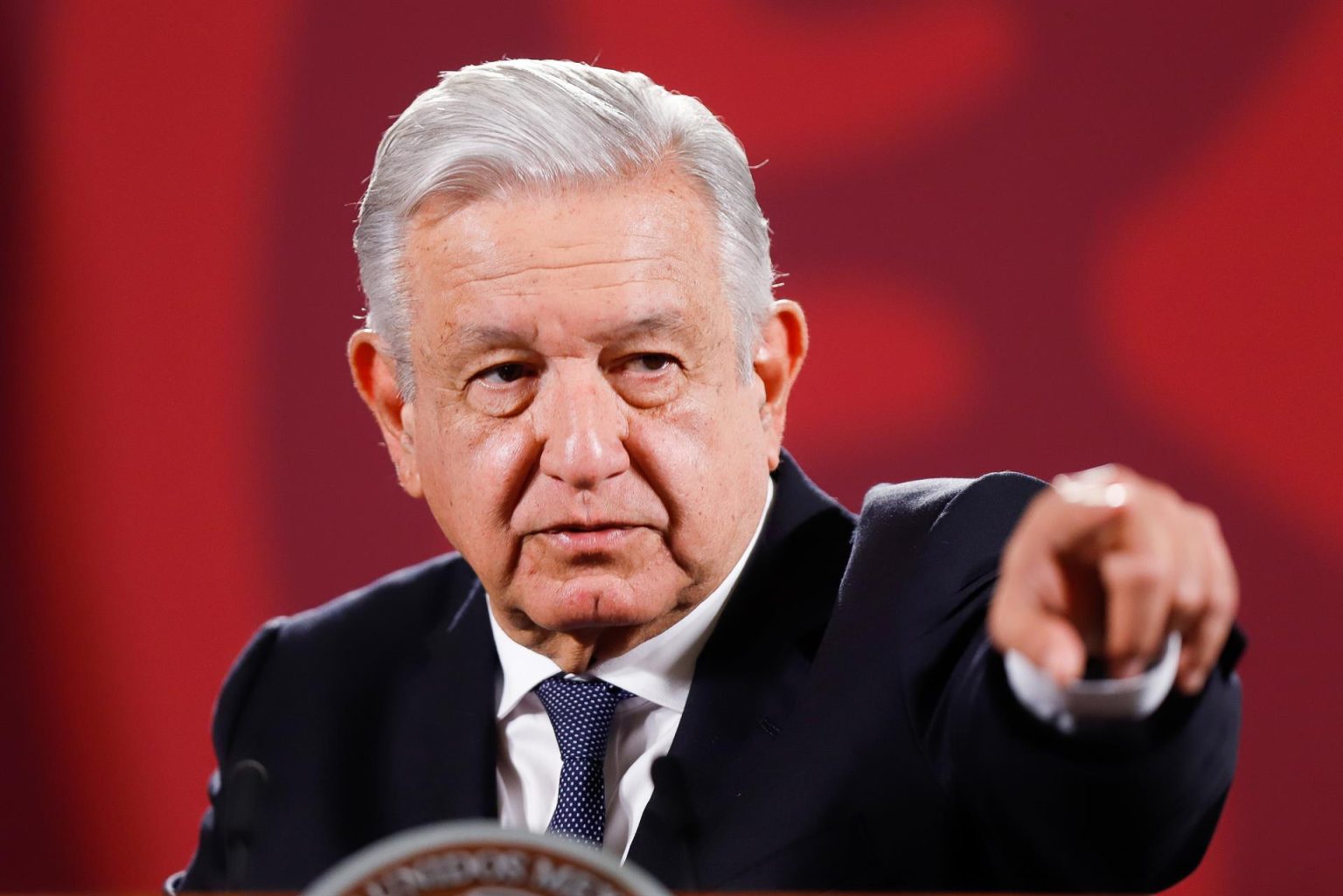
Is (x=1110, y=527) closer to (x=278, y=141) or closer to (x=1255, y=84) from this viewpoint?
(x=1255, y=84)

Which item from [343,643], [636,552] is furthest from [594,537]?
[343,643]

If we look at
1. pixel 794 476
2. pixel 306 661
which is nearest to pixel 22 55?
pixel 306 661

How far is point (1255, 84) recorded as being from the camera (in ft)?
7.39

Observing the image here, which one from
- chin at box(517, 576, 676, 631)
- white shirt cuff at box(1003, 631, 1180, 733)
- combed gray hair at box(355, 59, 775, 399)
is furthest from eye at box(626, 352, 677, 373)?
white shirt cuff at box(1003, 631, 1180, 733)

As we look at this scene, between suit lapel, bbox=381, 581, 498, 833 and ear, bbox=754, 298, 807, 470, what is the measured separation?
0.46m

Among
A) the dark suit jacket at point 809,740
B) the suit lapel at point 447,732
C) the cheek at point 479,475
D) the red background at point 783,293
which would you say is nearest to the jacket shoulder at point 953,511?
the dark suit jacket at point 809,740

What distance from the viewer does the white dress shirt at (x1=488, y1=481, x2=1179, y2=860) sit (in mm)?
1688

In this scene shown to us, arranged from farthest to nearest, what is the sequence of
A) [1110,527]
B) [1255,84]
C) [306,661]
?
1. [1255,84]
2. [306,661]
3. [1110,527]

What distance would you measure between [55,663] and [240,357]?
669 mm

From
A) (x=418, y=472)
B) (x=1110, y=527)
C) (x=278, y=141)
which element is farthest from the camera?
(x=278, y=141)

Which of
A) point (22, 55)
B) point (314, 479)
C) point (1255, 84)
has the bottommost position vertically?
point (314, 479)

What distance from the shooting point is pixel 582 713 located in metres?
1.71

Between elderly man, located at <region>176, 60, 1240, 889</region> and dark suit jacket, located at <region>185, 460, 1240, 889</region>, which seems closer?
dark suit jacket, located at <region>185, 460, 1240, 889</region>

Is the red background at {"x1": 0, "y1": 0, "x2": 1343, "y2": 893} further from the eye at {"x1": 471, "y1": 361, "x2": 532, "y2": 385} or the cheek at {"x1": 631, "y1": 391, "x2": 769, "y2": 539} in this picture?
the eye at {"x1": 471, "y1": 361, "x2": 532, "y2": 385}
